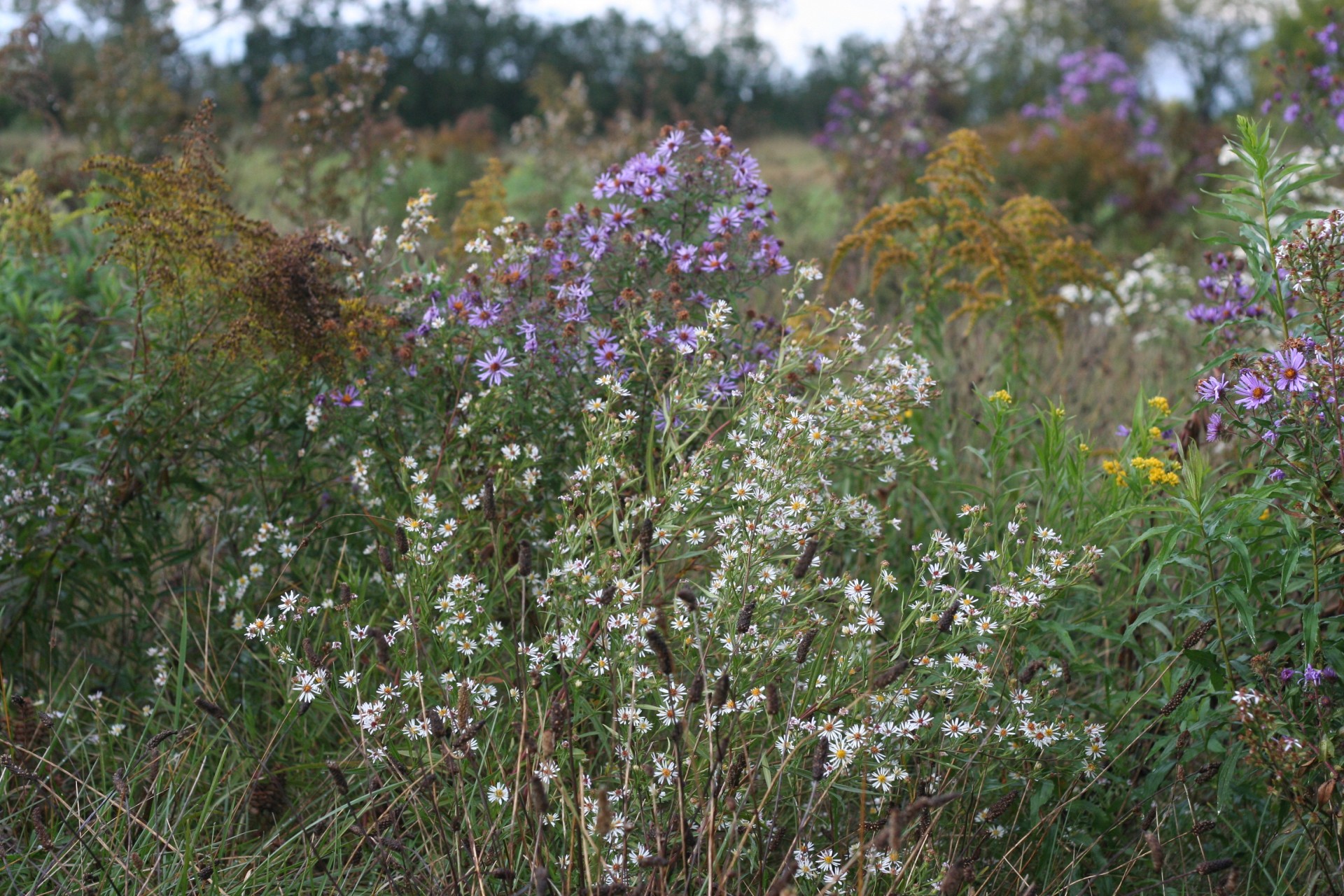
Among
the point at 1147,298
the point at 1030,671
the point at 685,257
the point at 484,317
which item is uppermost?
the point at 685,257

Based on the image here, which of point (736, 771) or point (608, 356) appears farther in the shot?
point (608, 356)

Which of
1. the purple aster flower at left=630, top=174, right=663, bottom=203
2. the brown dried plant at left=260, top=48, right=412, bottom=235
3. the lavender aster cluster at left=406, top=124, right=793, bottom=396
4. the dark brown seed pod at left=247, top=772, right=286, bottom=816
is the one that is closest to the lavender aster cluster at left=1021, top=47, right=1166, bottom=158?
the brown dried plant at left=260, top=48, right=412, bottom=235

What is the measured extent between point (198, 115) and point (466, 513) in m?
1.49

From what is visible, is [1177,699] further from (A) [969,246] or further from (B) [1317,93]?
(B) [1317,93]

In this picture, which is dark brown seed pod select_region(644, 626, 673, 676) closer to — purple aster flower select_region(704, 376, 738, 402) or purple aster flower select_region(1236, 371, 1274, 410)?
purple aster flower select_region(704, 376, 738, 402)

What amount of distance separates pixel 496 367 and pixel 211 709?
3.70 feet

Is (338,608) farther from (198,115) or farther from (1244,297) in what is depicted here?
(1244,297)

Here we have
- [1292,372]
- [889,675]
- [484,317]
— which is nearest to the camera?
[889,675]

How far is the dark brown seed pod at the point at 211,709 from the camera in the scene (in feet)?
6.50

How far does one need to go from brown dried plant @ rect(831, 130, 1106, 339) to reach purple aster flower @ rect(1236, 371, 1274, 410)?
69.9 inches

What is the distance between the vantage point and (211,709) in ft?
7.17

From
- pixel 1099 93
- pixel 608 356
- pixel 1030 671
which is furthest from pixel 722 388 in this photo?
pixel 1099 93

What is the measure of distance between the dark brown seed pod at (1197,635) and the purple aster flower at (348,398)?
217 cm

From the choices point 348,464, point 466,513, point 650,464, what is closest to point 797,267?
point 650,464
